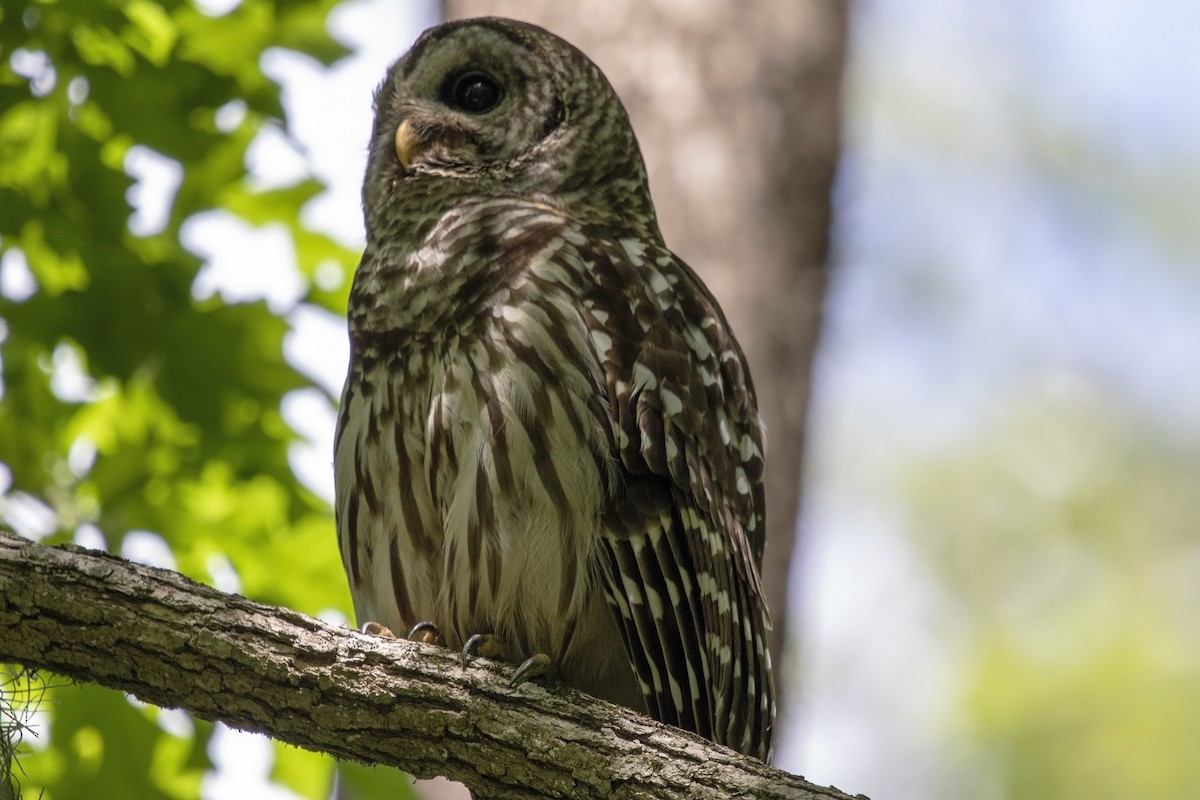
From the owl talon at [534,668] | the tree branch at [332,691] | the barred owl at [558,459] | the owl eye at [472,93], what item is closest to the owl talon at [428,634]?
the barred owl at [558,459]

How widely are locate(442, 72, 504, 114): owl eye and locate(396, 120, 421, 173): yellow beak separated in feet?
0.62

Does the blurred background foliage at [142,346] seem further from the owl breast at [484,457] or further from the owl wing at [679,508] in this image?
the owl wing at [679,508]

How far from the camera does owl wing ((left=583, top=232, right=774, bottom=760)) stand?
3.48m

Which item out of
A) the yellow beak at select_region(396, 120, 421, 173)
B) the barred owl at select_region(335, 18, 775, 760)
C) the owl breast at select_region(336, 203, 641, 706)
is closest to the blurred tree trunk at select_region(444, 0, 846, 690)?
the barred owl at select_region(335, 18, 775, 760)

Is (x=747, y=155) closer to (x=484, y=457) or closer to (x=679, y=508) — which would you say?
(x=679, y=508)

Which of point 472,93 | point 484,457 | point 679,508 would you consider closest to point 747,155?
point 472,93

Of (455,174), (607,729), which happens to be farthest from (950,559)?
(607,729)

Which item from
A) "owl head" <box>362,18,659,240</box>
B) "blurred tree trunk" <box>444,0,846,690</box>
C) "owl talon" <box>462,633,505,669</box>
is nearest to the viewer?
"owl talon" <box>462,633,505,669</box>

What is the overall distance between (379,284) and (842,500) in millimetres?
12476

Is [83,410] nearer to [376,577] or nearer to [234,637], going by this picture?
[376,577]

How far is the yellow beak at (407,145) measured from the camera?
4.43 m

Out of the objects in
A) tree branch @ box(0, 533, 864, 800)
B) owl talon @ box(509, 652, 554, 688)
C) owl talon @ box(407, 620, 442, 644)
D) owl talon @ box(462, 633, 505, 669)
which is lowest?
tree branch @ box(0, 533, 864, 800)

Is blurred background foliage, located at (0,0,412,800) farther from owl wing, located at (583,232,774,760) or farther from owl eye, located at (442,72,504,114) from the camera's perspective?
owl wing, located at (583,232,774,760)

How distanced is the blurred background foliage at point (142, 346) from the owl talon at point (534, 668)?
90 centimetres
